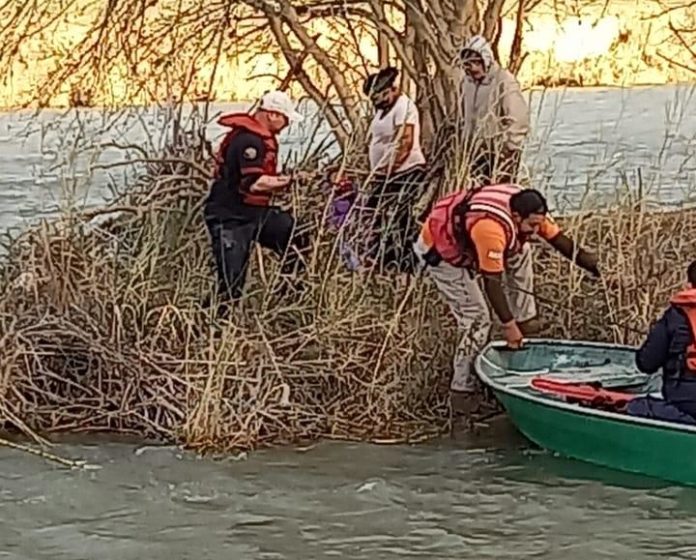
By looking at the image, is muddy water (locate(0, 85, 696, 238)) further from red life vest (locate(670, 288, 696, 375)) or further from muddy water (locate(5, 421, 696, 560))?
red life vest (locate(670, 288, 696, 375))

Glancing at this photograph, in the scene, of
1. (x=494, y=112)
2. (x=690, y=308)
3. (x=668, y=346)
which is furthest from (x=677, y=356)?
(x=494, y=112)

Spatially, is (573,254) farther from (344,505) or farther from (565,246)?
(344,505)

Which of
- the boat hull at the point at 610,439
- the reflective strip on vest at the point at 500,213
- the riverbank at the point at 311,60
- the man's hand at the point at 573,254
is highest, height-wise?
the riverbank at the point at 311,60

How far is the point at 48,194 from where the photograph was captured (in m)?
15.1

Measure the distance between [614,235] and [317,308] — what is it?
7.20 feet

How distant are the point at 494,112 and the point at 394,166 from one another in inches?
31.7

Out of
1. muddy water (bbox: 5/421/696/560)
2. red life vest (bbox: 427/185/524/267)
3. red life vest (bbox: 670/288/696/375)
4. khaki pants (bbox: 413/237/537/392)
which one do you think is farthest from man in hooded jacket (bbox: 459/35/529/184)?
red life vest (bbox: 670/288/696/375)

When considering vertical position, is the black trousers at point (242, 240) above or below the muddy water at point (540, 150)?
below

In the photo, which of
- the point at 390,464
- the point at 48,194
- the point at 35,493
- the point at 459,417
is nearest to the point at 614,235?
the point at 459,417

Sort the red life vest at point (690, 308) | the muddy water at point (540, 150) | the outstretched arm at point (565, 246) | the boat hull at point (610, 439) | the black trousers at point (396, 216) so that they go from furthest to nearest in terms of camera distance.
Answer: the muddy water at point (540, 150), the black trousers at point (396, 216), the outstretched arm at point (565, 246), the boat hull at point (610, 439), the red life vest at point (690, 308)

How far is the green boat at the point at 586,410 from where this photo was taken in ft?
30.8

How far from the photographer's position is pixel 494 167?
39.8 ft

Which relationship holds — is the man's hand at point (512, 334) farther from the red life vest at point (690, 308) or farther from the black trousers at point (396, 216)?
the red life vest at point (690, 308)

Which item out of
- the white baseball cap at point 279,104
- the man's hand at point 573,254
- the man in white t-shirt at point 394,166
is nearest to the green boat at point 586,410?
the man's hand at point 573,254
